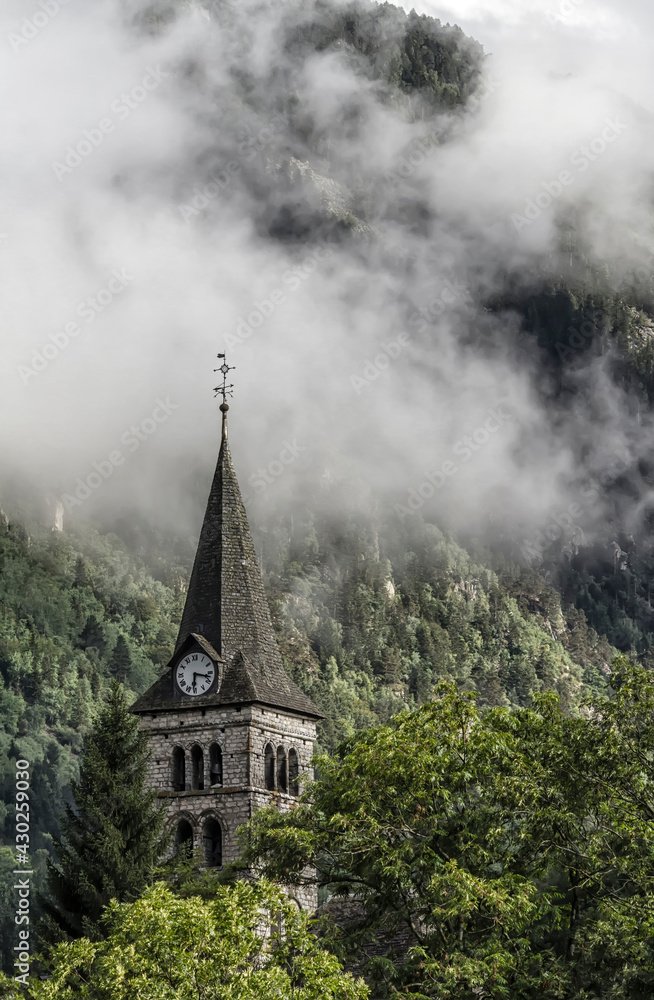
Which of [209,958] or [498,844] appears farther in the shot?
[498,844]

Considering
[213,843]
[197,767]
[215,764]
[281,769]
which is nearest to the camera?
[213,843]

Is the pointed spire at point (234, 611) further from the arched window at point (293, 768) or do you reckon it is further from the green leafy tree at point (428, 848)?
the green leafy tree at point (428, 848)

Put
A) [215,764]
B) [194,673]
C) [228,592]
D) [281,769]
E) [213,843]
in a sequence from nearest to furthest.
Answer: [213,843], [215,764], [194,673], [281,769], [228,592]

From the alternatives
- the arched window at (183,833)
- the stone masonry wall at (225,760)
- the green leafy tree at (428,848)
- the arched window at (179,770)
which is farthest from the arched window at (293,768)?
the green leafy tree at (428,848)

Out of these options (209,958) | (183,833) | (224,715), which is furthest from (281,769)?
(209,958)

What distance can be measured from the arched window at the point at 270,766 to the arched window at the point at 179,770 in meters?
3.76

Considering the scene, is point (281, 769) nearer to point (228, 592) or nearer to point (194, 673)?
point (194, 673)

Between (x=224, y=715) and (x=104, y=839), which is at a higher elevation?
(x=224, y=715)

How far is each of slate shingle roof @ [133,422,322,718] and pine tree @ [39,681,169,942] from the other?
1335 centimetres

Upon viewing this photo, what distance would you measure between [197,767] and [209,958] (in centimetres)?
3057

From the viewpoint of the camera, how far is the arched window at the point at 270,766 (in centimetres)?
7131

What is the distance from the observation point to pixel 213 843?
228ft

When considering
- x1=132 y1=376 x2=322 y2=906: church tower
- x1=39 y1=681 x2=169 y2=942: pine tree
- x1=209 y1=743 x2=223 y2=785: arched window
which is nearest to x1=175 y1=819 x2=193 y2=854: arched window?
x1=132 y1=376 x2=322 y2=906: church tower

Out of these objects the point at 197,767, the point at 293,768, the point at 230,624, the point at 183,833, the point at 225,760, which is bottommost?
the point at 183,833
